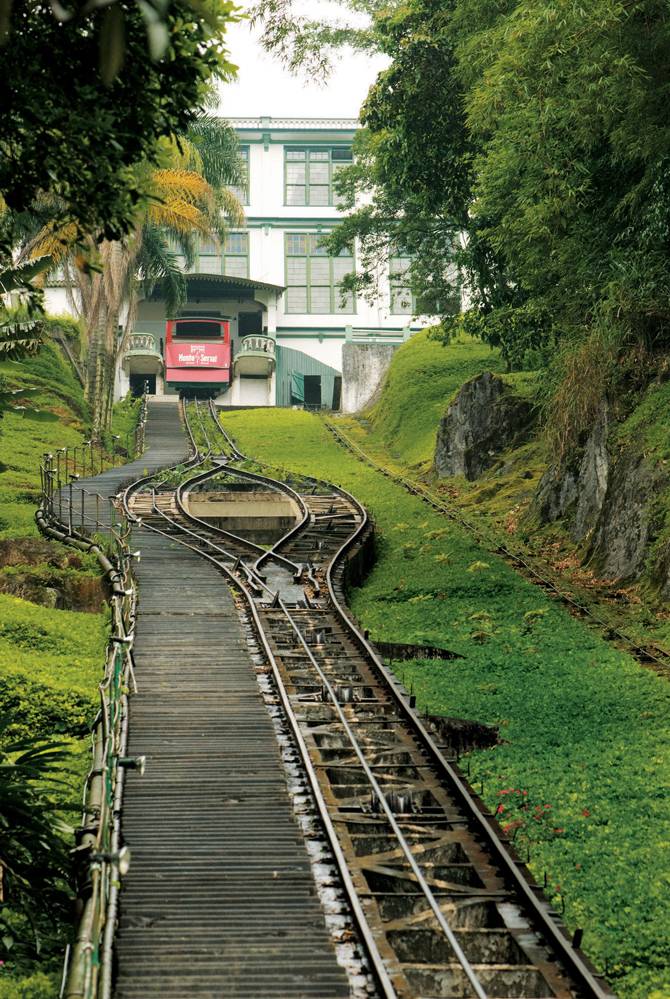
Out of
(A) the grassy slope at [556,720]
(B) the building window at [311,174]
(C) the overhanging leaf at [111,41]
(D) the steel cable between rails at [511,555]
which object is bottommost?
(A) the grassy slope at [556,720]

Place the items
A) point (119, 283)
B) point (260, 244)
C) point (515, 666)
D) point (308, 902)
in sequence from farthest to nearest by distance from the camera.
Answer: point (260, 244)
point (119, 283)
point (515, 666)
point (308, 902)

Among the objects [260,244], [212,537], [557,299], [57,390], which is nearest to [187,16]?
[557,299]

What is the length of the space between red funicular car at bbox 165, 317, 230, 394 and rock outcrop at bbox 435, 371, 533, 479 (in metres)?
28.2

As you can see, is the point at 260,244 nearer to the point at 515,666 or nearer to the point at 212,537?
the point at 212,537

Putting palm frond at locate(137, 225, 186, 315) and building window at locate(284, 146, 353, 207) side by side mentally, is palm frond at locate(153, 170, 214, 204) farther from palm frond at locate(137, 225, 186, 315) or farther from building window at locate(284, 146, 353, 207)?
building window at locate(284, 146, 353, 207)

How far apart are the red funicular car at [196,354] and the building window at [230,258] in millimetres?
8989

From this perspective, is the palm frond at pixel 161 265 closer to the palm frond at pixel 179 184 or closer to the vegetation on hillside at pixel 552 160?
the palm frond at pixel 179 184

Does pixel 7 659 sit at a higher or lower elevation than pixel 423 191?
lower

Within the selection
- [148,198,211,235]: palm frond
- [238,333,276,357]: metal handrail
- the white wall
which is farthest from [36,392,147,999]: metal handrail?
the white wall

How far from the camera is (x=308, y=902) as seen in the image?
10.2 m

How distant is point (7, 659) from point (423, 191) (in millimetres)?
19804

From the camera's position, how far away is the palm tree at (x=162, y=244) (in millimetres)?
39656

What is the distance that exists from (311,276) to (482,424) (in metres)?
39.4

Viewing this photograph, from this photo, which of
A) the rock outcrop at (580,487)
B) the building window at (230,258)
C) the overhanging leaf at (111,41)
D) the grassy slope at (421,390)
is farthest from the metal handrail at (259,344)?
the overhanging leaf at (111,41)
